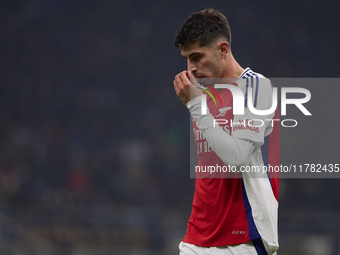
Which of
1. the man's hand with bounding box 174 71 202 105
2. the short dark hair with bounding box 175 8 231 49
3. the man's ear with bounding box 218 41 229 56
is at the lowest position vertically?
the man's hand with bounding box 174 71 202 105

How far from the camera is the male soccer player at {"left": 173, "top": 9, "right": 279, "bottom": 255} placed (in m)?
2.33

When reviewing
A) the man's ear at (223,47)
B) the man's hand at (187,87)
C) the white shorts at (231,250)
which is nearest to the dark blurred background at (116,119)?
the white shorts at (231,250)

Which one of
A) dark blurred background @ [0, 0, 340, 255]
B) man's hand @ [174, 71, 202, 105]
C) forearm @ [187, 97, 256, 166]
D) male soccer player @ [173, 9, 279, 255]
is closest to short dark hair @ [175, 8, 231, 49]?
male soccer player @ [173, 9, 279, 255]

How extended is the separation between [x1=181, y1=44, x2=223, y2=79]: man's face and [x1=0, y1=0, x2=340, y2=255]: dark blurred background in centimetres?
460

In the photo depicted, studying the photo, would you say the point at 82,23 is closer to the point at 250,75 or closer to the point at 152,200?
the point at 152,200

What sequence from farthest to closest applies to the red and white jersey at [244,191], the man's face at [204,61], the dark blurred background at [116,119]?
the dark blurred background at [116,119], the man's face at [204,61], the red and white jersey at [244,191]

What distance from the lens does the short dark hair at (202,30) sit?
2.54m

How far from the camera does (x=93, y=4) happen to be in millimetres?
12195

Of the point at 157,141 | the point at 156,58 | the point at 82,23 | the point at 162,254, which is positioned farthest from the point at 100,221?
the point at 82,23

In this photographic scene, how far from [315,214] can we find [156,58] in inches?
223

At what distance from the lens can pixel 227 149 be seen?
88.9 inches

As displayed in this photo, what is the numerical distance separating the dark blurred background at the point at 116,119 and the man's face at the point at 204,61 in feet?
15.1

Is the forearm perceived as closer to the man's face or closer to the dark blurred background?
the man's face

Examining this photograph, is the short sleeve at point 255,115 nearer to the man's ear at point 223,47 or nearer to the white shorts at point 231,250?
the man's ear at point 223,47
